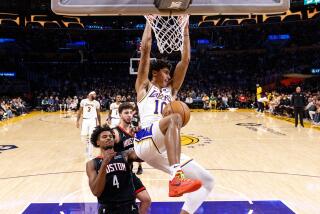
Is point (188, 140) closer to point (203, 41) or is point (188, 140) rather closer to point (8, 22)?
point (8, 22)

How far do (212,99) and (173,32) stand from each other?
2011 centimetres

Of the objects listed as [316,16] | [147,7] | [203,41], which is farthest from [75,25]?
[147,7]

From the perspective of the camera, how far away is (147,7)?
413 centimetres

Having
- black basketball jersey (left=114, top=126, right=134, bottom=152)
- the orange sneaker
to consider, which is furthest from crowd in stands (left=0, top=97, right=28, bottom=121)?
the orange sneaker

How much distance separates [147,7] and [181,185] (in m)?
2.12

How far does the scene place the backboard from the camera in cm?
414

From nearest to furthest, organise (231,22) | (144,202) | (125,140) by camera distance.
A: (144,202), (125,140), (231,22)

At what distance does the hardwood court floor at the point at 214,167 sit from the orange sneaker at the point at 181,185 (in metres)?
2.74

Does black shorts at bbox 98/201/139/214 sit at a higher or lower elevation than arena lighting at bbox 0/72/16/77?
lower

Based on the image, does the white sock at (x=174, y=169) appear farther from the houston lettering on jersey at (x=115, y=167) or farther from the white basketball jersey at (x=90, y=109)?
the white basketball jersey at (x=90, y=109)

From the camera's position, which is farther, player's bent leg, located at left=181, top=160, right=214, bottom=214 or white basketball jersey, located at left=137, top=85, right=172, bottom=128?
white basketball jersey, located at left=137, top=85, right=172, bottom=128

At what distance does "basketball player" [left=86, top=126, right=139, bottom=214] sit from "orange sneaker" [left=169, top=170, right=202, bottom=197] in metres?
0.60

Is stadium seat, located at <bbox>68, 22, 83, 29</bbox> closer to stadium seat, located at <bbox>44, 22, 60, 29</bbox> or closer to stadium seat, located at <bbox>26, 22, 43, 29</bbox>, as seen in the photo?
stadium seat, located at <bbox>44, 22, 60, 29</bbox>

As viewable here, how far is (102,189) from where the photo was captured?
10.8ft
